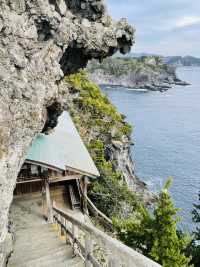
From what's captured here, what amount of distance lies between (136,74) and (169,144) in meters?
85.1

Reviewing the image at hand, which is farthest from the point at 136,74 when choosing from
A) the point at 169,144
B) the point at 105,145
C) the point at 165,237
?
the point at 165,237

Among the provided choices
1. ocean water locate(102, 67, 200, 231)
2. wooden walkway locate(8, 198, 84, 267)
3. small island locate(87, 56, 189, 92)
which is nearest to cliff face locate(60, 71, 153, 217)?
ocean water locate(102, 67, 200, 231)

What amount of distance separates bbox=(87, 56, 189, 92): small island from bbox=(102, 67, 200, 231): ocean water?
38546mm

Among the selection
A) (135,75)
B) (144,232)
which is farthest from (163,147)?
(135,75)

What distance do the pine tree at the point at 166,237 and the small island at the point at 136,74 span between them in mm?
121642

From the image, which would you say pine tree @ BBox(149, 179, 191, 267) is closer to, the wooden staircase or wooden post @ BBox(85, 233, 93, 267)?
the wooden staircase

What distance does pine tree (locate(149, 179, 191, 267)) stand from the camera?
30.7 feet

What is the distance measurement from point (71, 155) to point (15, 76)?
28.2 ft

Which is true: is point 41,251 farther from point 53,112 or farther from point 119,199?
point 119,199

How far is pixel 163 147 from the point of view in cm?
5597

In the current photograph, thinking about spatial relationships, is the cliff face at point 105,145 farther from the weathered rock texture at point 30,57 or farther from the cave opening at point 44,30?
the cave opening at point 44,30

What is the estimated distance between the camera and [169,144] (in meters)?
57.8

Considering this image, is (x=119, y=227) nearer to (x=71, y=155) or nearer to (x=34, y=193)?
(x=71, y=155)

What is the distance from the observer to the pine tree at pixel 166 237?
935 cm
